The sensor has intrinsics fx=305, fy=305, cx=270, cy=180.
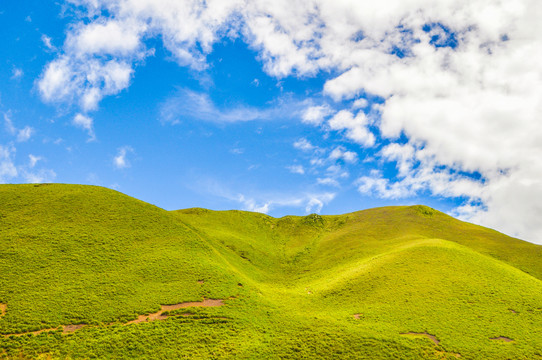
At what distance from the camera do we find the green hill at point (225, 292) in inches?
1339

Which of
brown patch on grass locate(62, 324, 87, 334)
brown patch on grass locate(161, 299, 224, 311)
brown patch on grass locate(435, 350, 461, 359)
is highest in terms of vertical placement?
brown patch on grass locate(161, 299, 224, 311)

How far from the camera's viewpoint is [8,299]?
37562mm

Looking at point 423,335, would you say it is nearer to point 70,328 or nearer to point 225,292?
point 225,292

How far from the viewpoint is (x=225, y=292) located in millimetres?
47219

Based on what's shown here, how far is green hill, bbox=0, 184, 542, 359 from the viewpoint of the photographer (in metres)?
34.0

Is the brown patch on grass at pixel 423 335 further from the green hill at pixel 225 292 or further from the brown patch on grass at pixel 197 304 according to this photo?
the brown patch on grass at pixel 197 304

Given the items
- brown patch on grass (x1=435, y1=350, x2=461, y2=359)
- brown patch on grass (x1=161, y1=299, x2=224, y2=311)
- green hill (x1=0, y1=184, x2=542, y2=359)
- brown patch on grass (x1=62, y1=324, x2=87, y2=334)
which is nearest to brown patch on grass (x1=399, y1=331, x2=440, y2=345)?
green hill (x1=0, y1=184, x2=542, y2=359)

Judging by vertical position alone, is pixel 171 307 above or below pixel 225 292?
below

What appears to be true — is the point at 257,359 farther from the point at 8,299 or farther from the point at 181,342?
the point at 8,299

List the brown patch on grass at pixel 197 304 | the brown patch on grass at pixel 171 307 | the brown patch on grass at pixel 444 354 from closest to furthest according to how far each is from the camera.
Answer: the brown patch on grass at pixel 444 354 < the brown patch on grass at pixel 171 307 < the brown patch on grass at pixel 197 304

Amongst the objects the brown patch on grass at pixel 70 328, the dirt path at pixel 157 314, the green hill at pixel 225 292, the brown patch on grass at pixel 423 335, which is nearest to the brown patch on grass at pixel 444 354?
the green hill at pixel 225 292

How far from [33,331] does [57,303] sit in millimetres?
5274

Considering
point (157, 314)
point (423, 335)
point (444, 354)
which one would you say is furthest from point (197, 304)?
point (444, 354)

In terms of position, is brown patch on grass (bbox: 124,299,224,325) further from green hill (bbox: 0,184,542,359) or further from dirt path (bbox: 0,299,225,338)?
green hill (bbox: 0,184,542,359)
